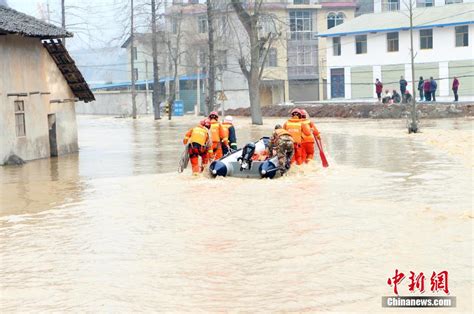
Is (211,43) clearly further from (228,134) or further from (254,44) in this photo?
(228,134)

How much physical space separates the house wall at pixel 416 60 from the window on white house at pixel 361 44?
1.01 feet

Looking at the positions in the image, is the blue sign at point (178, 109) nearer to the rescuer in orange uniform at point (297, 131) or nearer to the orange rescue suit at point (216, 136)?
the orange rescue suit at point (216, 136)

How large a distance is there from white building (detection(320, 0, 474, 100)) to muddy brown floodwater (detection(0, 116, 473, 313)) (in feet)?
114

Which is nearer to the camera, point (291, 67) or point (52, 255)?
point (52, 255)

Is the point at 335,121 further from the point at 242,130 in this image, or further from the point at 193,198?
the point at 193,198

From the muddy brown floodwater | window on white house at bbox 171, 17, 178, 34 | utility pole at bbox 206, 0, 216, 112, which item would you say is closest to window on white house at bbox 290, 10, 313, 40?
window on white house at bbox 171, 17, 178, 34

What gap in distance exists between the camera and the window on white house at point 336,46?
69875 millimetres

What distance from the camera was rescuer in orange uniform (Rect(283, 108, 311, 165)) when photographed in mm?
24500

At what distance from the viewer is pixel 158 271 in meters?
13.1

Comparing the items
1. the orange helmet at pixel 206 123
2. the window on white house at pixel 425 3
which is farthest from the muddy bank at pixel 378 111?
the window on white house at pixel 425 3

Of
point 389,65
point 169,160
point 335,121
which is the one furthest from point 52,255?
point 389,65

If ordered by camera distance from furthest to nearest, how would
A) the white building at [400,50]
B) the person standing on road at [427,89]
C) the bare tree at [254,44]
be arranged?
the white building at [400,50] < the person standing on road at [427,89] < the bare tree at [254,44]

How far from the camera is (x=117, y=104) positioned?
279 ft

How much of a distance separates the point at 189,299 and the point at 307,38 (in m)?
75.5
